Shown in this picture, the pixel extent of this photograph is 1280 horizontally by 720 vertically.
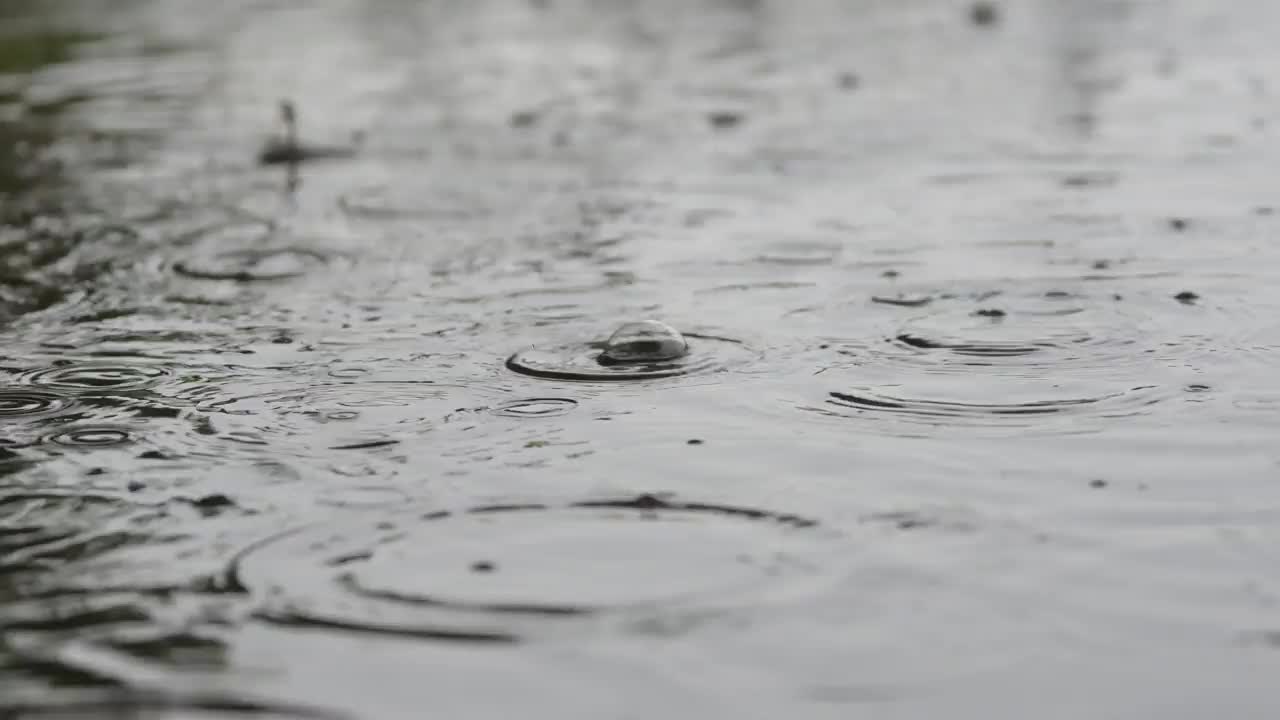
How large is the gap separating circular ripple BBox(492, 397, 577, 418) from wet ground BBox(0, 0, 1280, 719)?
0.02m

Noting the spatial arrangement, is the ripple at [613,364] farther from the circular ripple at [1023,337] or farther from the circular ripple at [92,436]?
the circular ripple at [92,436]

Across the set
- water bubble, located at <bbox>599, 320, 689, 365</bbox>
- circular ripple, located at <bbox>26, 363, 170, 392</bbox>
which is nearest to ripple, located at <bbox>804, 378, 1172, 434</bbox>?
water bubble, located at <bbox>599, 320, 689, 365</bbox>

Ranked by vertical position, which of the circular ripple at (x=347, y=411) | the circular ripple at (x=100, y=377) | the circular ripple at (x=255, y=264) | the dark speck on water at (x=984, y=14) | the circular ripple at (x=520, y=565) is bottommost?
the circular ripple at (x=520, y=565)

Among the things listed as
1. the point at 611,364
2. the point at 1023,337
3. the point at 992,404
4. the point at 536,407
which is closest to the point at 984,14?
the point at 1023,337

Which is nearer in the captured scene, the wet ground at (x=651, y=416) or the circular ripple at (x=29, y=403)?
the wet ground at (x=651, y=416)

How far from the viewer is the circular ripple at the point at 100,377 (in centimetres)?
463

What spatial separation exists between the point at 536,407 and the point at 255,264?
233cm

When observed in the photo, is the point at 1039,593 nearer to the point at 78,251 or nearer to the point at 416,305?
the point at 416,305

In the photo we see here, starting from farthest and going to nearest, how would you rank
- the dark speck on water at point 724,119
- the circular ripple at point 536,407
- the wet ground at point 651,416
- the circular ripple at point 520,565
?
the dark speck on water at point 724,119, the circular ripple at point 536,407, the circular ripple at point 520,565, the wet ground at point 651,416

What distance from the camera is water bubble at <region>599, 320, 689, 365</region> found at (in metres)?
4.77

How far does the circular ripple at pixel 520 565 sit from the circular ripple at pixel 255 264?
2.79 meters

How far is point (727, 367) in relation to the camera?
4.70 metres

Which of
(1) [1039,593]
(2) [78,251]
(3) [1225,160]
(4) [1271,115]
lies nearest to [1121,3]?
(4) [1271,115]

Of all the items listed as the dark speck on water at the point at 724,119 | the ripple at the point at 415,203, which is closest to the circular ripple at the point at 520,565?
the ripple at the point at 415,203
